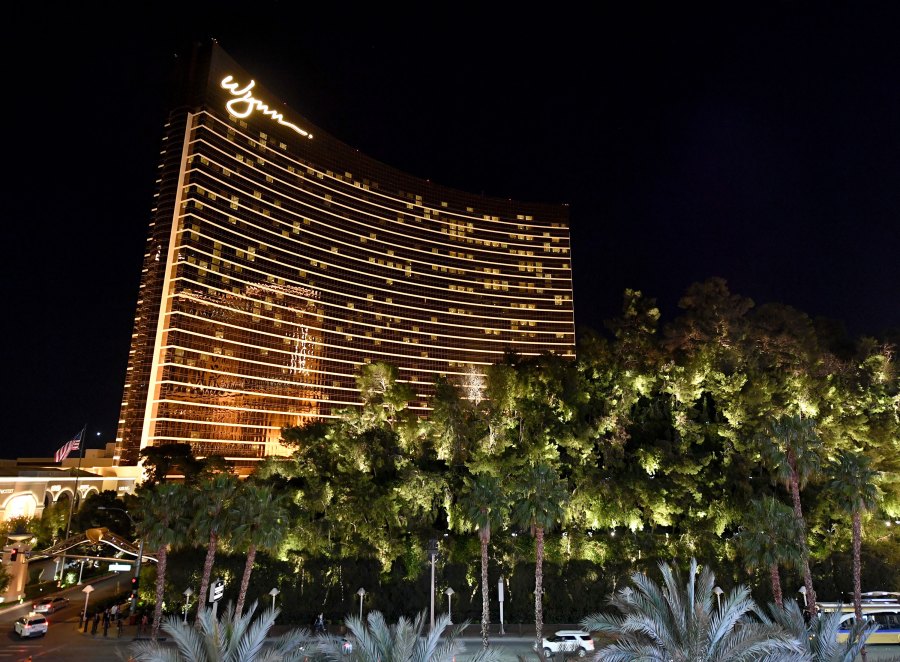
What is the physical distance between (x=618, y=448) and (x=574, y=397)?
18.1 feet

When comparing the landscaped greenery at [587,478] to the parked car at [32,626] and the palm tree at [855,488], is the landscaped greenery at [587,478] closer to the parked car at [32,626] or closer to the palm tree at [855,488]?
the palm tree at [855,488]

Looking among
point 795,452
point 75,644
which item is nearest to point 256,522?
point 75,644

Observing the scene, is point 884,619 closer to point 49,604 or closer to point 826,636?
point 826,636

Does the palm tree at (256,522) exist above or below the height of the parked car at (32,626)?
above

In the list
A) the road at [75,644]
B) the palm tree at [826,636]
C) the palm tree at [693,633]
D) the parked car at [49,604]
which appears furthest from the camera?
the parked car at [49,604]

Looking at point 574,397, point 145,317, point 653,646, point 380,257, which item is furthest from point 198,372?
point 653,646

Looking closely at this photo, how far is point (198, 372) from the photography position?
10831 centimetres

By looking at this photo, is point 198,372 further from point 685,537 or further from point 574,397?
point 685,537

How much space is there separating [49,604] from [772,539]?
49475 mm

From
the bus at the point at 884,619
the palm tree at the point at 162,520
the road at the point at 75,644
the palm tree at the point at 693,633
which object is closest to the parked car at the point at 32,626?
the road at the point at 75,644

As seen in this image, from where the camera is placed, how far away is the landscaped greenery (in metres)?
43.2

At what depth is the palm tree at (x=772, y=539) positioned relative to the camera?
30.9 meters

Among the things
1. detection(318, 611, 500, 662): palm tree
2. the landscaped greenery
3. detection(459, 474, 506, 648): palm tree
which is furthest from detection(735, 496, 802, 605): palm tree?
detection(318, 611, 500, 662): palm tree

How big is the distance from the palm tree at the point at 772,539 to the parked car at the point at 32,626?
42.0 meters
